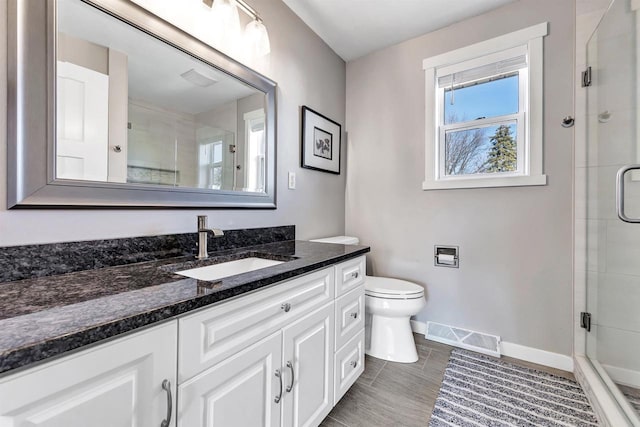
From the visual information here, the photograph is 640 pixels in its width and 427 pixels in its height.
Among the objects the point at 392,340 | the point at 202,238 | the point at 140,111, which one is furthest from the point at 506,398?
the point at 140,111

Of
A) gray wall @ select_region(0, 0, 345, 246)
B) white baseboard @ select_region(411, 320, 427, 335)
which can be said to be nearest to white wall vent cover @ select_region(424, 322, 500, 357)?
white baseboard @ select_region(411, 320, 427, 335)

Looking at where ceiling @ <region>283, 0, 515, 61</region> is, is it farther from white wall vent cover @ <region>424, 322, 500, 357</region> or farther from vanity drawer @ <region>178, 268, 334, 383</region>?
white wall vent cover @ <region>424, 322, 500, 357</region>

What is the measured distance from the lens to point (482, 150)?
2.05 meters

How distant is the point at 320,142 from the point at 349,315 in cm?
135

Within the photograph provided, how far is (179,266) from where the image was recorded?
1.08 m

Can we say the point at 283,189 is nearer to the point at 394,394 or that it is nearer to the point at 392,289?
the point at 392,289

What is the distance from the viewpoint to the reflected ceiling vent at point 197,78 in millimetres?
1288

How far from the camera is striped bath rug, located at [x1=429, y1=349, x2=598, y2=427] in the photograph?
1.31 m

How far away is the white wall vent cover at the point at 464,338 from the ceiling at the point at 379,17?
2.30m

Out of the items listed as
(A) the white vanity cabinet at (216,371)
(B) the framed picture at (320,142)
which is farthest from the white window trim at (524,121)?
(A) the white vanity cabinet at (216,371)

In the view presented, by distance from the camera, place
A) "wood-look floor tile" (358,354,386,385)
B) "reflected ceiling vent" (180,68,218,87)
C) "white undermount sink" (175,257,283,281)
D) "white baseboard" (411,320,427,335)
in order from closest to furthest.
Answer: "white undermount sink" (175,257,283,281), "reflected ceiling vent" (180,68,218,87), "wood-look floor tile" (358,354,386,385), "white baseboard" (411,320,427,335)

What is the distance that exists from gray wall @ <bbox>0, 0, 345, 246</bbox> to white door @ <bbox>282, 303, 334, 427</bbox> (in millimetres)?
696

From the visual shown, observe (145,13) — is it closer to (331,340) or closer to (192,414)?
(192,414)

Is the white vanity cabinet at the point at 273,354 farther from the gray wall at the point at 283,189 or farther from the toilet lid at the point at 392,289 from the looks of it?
the gray wall at the point at 283,189
